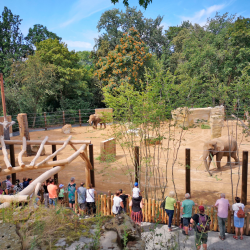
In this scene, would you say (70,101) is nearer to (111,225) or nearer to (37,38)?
(37,38)

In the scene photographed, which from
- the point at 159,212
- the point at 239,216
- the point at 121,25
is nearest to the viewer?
the point at 239,216

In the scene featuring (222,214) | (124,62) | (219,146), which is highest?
(124,62)

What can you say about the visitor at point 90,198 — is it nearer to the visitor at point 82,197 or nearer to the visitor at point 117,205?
the visitor at point 82,197

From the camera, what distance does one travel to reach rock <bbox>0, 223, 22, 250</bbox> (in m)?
2.07

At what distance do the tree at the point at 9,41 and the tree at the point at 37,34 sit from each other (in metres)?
1.10

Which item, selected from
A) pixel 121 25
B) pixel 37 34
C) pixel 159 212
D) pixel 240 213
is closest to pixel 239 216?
pixel 240 213

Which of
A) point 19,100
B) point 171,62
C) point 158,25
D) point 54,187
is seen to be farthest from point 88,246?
point 158,25

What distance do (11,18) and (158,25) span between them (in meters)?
16.6

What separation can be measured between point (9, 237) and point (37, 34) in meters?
32.3

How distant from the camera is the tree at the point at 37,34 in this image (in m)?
29.6

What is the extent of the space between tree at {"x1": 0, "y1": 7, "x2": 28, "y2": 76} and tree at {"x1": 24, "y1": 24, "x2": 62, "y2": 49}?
43.5 inches

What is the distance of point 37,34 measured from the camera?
30.6 metres

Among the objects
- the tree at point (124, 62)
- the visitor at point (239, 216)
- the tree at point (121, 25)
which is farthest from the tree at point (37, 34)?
the visitor at point (239, 216)

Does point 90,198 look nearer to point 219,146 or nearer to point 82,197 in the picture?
point 82,197
